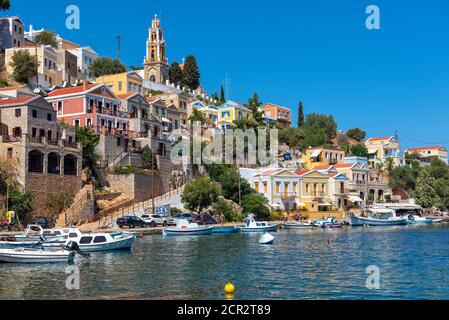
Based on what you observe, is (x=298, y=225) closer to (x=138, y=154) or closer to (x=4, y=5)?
(x=138, y=154)

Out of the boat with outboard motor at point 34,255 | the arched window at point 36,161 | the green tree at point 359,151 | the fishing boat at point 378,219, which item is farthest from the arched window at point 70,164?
the green tree at point 359,151

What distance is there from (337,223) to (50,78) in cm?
4933

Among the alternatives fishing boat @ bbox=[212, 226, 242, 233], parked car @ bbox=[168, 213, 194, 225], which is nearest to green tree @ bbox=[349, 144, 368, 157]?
fishing boat @ bbox=[212, 226, 242, 233]

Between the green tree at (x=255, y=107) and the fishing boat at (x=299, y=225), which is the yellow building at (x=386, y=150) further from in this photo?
the fishing boat at (x=299, y=225)

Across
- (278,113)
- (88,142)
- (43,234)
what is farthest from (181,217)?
(278,113)

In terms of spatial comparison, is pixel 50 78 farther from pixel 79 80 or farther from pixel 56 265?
pixel 56 265

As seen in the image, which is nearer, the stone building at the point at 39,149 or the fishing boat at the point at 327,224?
the stone building at the point at 39,149

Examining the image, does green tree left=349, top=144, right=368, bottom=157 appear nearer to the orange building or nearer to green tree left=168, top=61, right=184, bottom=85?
the orange building

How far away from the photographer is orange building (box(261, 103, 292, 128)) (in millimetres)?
124812

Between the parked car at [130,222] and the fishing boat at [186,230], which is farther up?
the parked car at [130,222]

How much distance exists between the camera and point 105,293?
22.2 metres

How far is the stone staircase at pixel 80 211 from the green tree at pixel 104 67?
165 feet

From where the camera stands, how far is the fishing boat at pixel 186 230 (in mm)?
52291
